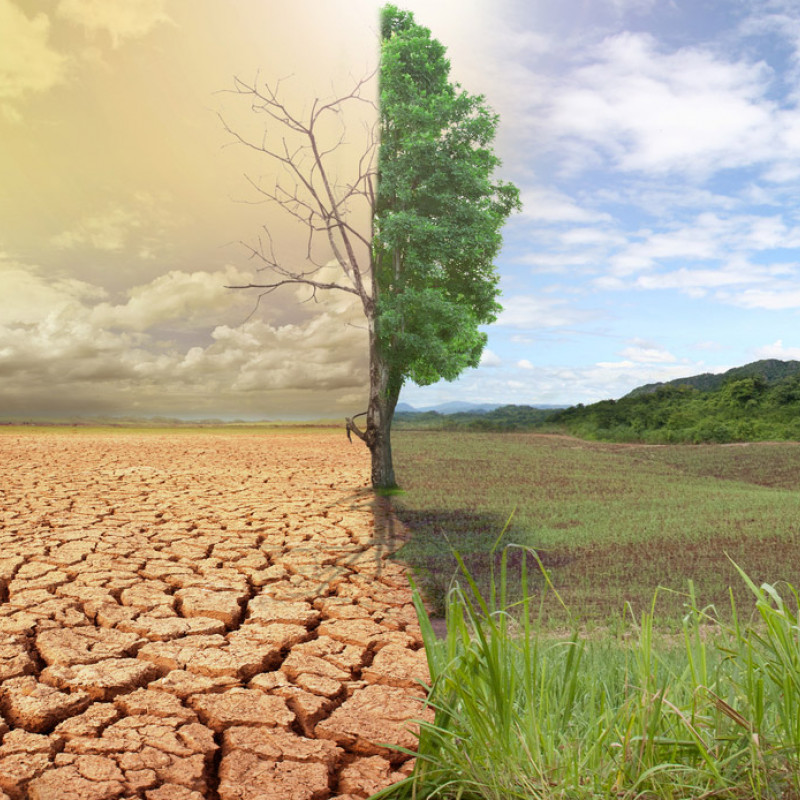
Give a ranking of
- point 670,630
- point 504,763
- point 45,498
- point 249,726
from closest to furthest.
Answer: point 504,763 → point 249,726 → point 670,630 → point 45,498

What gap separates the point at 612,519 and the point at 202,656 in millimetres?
6179

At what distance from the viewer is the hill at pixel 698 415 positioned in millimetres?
21812

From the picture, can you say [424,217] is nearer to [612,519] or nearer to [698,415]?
[612,519]

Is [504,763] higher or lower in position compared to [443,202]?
lower

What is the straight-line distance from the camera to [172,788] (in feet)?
8.86

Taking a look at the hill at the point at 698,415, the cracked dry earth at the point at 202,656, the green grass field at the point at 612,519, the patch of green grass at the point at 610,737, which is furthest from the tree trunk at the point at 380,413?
the hill at the point at 698,415

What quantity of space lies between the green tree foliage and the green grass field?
2.48m

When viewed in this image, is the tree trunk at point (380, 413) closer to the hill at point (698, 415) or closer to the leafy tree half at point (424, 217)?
the leafy tree half at point (424, 217)

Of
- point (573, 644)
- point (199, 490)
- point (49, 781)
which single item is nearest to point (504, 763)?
point (573, 644)

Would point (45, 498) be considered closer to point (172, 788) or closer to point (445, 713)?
point (172, 788)

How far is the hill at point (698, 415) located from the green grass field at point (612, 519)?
4.40 metres

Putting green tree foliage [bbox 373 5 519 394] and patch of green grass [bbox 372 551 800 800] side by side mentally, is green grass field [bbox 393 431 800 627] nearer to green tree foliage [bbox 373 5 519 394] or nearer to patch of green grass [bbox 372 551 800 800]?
patch of green grass [bbox 372 551 800 800]

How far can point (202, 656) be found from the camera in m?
3.95

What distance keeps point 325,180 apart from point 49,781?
8.99 meters
